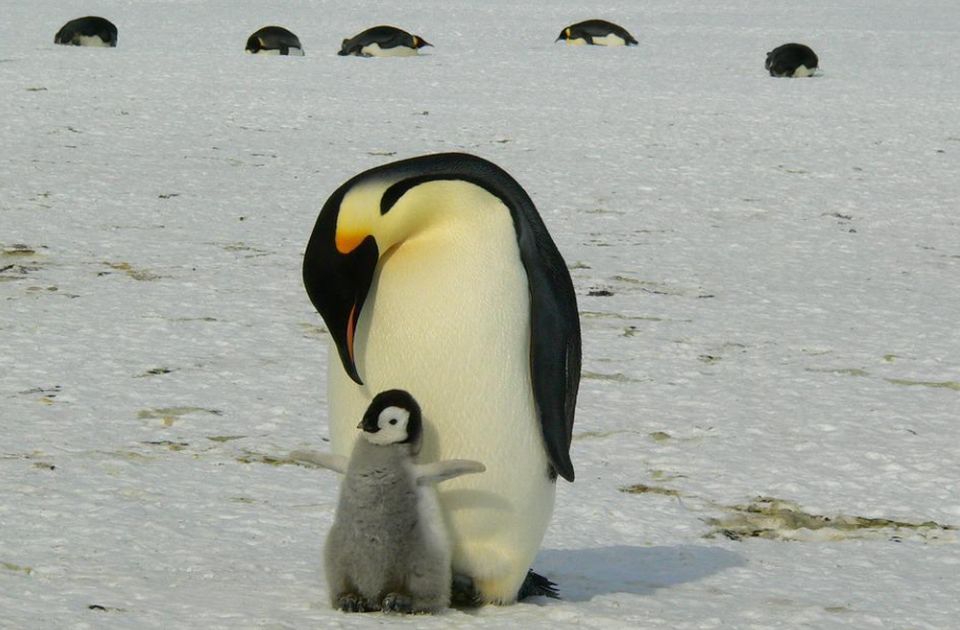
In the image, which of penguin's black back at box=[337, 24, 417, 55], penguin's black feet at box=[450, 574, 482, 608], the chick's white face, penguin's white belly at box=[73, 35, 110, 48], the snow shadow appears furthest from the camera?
penguin's black back at box=[337, 24, 417, 55]

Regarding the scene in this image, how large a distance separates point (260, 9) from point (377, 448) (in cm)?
1989

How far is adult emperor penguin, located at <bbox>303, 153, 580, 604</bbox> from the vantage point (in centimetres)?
288

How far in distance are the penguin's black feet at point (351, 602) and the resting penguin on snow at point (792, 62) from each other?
12102mm

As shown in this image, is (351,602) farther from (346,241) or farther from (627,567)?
(627,567)

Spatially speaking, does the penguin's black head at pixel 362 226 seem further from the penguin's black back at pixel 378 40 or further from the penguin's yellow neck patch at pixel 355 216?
the penguin's black back at pixel 378 40

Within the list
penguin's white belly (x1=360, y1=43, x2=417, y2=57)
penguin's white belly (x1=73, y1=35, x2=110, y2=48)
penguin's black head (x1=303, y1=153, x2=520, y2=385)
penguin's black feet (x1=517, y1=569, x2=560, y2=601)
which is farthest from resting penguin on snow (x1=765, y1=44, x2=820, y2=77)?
penguin's black head (x1=303, y1=153, x2=520, y2=385)

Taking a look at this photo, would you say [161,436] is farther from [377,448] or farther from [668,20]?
[668,20]

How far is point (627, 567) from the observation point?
3.34 m

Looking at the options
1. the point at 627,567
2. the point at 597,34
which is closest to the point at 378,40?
the point at 597,34

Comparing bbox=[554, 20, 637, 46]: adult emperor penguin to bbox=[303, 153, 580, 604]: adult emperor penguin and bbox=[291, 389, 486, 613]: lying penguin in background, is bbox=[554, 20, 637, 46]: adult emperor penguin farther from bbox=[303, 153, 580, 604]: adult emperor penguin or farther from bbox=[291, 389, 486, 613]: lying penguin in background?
bbox=[291, 389, 486, 613]: lying penguin in background

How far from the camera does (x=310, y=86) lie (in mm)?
12344

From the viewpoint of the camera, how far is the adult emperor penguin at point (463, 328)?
2.88 meters

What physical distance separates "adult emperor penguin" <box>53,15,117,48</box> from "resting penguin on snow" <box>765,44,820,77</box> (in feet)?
20.7

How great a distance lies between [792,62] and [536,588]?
12.1m
